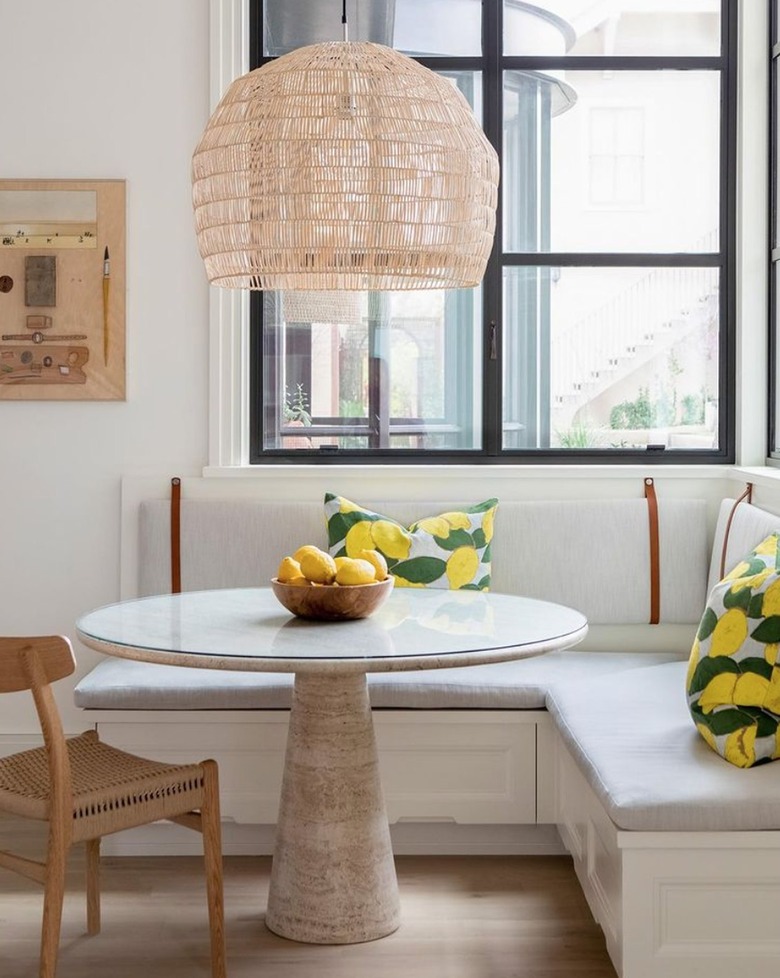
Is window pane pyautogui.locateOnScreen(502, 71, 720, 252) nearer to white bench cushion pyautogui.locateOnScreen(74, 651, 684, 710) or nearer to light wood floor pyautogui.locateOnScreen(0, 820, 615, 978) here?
white bench cushion pyautogui.locateOnScreen(74, 651, 684, 710)

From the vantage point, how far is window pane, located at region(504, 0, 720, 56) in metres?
4.10

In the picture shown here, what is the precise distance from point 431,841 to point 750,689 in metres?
1.22

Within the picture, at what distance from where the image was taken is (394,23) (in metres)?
4.11

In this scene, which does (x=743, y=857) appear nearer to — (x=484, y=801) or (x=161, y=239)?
(x=484, y=801)

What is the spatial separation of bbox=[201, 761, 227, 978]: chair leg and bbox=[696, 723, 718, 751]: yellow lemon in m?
0.99

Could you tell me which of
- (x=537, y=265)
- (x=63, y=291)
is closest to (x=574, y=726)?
(x=537, y=265)

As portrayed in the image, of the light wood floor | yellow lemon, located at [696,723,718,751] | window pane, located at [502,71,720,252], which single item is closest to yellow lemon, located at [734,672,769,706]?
yellow lemon, located at [696,723,718,751]

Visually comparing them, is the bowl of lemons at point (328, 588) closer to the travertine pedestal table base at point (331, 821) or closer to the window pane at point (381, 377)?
the travertine pedestal table base at point (331, 821)

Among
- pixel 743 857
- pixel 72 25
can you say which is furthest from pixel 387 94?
pixel 72 25

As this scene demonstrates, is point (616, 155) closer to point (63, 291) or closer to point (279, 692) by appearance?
point (63, 291)

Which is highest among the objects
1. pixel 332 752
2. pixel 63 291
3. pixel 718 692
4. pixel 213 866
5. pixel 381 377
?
pixel 63 291

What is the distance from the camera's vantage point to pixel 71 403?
402 centimetres

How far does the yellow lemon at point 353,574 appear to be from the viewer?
2.66 metres

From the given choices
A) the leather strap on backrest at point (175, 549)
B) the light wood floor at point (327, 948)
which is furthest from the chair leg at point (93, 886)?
the leather strap on backrest at point (175, 549)
